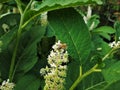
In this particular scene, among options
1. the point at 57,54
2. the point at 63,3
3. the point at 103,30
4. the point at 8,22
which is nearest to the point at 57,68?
the point at 57,54

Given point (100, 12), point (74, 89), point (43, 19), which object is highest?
point (43, 19)

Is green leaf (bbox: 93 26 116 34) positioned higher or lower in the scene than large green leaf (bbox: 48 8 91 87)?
lower

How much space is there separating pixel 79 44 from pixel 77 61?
3 cm

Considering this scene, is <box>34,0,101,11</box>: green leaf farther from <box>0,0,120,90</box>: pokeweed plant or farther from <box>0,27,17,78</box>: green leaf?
<box>0,27,17,78</box>: green leaf

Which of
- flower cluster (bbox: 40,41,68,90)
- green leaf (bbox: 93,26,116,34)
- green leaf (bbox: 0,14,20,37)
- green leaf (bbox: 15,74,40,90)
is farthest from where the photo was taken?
green leaf (bbox: 93,26,116,34)

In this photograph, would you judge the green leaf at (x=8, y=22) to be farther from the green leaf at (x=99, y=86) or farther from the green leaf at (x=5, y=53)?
the green leaf at (x=99, y=86)

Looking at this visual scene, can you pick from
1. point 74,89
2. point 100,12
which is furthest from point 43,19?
point 100,12

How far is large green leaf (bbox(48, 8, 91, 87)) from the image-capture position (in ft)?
2.35

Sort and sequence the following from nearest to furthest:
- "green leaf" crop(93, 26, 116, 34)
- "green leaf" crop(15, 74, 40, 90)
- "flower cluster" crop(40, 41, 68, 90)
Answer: "flower cluster" crop(40, 41, 68, 90), "green leaf" crop(15, 74, 40, 90), "green leaf" crop(93, 26, 116, 34)

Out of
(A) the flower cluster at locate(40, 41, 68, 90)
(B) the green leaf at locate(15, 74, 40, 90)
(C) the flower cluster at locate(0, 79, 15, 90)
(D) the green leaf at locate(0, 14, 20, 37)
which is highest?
(D) the green leaf at locate(0, 14, 20, 37)

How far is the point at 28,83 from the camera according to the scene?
76 centimetres

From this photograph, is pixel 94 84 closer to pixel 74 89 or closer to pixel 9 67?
pixel 74 89

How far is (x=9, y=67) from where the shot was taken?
0.81 metres

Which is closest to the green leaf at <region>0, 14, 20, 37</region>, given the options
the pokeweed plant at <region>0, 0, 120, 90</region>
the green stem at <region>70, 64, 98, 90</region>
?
the pokeweed plant at <region>0, 0, 120, 90</region>
